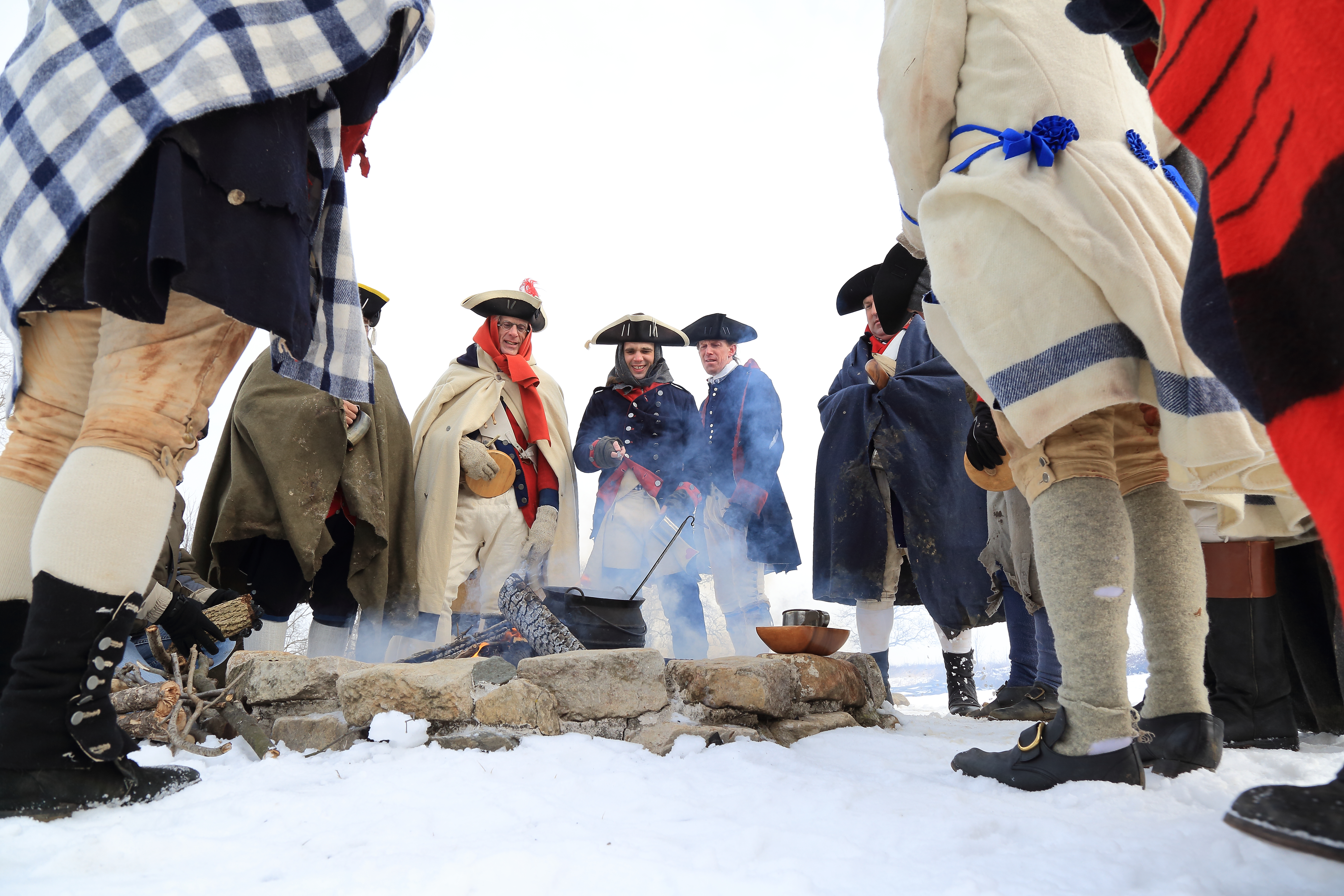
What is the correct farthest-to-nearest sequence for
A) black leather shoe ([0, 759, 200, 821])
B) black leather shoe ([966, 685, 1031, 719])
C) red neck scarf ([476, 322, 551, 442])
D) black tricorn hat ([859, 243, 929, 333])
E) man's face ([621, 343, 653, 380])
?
1. man's face ([621, 343, 653, 380])
2. red neck scarf ([476, 322, 551, 442])
3. black leather shoe ([966, 685, 1031, 719])
4. black tricorn hat ([859, 243, 929, 333])
5. black leather shoe ([0, 759, 200, 821])

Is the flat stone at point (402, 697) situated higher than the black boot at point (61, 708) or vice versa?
the black boot at point (61, 708)

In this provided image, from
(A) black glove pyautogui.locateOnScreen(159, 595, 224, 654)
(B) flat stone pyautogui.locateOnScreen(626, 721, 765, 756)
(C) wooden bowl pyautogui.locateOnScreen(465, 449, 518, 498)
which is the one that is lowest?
(B) flat stone pyautogui.locateOnScreen(626, 721, 765, 756)

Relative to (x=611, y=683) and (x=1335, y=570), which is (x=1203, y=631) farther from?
(x=611, y=683)

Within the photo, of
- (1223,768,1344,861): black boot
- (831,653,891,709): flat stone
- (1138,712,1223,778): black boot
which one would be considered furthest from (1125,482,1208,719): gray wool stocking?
(831,653,891,709): flat stone

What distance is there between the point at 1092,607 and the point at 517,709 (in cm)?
151

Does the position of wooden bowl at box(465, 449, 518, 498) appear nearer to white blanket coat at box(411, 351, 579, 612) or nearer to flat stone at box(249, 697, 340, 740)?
white blanket coat at box(411, 351, 579, 612)

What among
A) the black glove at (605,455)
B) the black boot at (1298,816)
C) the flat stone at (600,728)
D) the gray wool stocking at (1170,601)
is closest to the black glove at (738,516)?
the black glove at (605,455)

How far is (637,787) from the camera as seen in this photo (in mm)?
1658

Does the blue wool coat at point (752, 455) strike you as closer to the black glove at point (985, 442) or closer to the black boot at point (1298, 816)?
the black glove at point (985, 442)

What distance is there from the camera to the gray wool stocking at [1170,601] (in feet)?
5.54

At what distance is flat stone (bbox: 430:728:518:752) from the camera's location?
2080mm

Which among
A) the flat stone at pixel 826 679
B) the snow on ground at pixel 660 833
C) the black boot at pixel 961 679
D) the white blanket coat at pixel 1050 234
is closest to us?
the snow on ground at pixel 660 833

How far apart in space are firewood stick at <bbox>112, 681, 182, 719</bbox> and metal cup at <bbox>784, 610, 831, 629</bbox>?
2.12 meters

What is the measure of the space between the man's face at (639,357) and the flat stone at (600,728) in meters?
3.80
